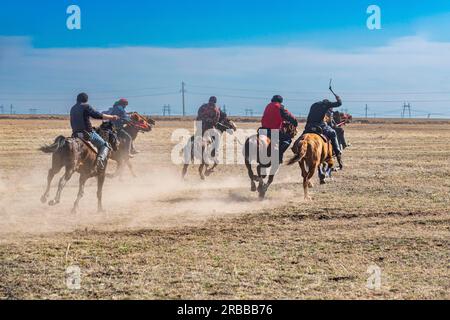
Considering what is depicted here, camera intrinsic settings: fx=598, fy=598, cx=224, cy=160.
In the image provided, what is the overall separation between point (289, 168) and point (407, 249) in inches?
505

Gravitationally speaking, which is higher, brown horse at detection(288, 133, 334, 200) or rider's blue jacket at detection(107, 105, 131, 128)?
rider's blue jacket at detection(107, 105, 131, 128)

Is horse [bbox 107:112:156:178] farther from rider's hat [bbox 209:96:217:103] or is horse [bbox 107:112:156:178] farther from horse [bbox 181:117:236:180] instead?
rider's hat [bbox 209:96:217:103]

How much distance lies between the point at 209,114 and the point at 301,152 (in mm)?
4458

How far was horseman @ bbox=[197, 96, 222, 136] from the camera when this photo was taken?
58.0 feet

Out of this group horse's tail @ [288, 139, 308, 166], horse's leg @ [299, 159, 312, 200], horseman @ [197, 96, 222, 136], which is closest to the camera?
horse's tail @ [288, 139, 308, 166]

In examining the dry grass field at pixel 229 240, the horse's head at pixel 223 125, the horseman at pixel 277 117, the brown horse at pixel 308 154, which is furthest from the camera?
the horse's head at pixel 223 125

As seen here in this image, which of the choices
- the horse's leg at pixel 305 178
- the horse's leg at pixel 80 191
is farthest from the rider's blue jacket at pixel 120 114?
the horse's leg at pixel 305 178

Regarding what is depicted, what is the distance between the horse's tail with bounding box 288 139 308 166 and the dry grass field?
98cm

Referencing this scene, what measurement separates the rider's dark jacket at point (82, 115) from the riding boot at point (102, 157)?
676mm

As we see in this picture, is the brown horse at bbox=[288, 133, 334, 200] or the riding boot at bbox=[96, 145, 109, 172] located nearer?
the riding boot at bbox=[96, 145, 109, 172]

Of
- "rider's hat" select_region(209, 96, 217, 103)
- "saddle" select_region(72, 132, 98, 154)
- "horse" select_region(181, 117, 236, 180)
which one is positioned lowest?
"horse" select_region(181, 117, 236, 180)

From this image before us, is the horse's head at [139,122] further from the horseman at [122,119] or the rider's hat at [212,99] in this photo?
the rider's hat at [212,99]

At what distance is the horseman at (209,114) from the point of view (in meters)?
17.7

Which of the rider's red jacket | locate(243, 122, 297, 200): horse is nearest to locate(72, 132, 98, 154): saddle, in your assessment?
locate(243, 122, 297, 200): horse
